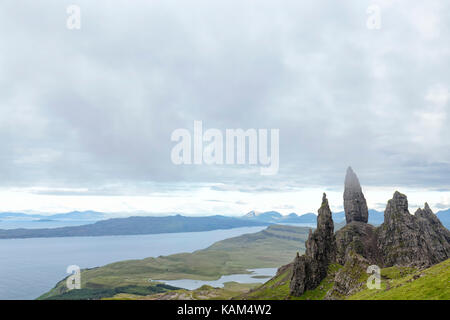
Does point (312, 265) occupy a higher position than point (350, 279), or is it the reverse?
point (350, 279)

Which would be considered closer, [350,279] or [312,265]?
[350,279]

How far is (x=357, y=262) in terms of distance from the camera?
144 m
